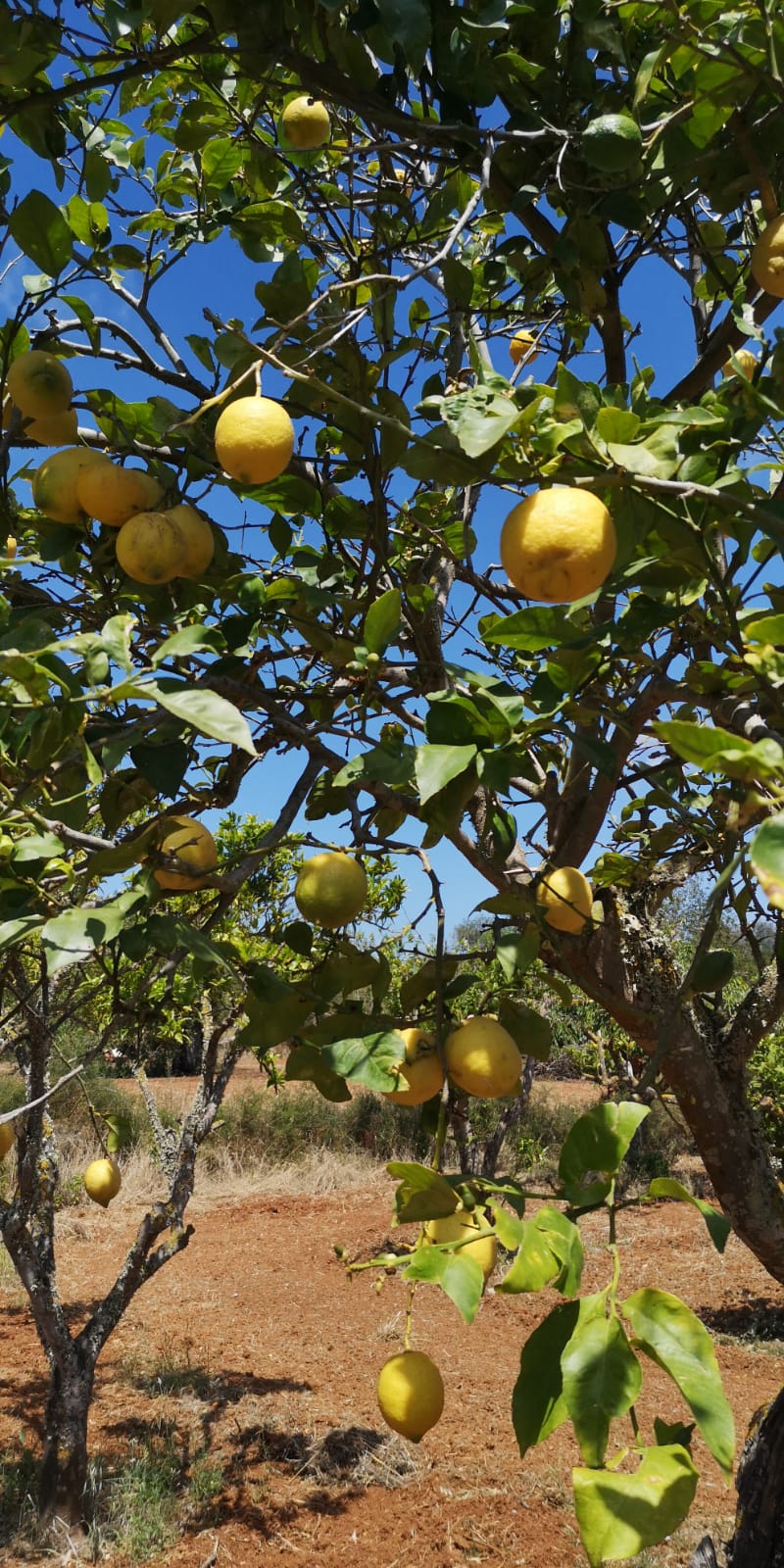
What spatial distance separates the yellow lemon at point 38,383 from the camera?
4.33ft

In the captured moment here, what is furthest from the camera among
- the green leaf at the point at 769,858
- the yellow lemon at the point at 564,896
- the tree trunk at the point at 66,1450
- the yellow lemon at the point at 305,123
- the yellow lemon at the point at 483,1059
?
the tree trunk at the point at 66,1450

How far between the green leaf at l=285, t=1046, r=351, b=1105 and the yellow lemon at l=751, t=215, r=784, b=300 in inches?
44.5

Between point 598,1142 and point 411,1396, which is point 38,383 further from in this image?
point 411,1396

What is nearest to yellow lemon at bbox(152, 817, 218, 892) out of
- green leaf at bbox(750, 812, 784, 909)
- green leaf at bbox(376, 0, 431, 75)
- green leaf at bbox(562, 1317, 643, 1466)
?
A: green leaf at bbox(562, 1317, 643, 1466)

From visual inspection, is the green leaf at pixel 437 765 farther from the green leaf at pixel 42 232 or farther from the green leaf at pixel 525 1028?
the green leaf at pixel 42 232

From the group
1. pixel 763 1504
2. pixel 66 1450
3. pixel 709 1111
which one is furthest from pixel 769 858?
pixel 66 1450

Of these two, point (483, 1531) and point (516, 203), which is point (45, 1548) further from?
point (516, 203)

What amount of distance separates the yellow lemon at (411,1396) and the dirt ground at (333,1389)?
321 cm

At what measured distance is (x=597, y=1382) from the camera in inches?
27.8

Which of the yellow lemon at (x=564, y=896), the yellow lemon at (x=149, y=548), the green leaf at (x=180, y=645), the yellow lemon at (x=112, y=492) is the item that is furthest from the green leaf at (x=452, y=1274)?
the yellow lemon at (x=112, y=492)

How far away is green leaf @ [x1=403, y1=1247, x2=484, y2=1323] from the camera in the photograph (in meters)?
0.73

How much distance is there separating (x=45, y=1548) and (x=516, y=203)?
14.8 ft

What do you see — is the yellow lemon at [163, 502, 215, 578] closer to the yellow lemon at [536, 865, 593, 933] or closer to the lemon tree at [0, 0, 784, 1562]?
the lemon tree at [0, 0, 784, 1562]

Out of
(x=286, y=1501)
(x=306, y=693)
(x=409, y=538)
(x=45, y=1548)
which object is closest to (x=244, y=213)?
(x=409, y=538)
